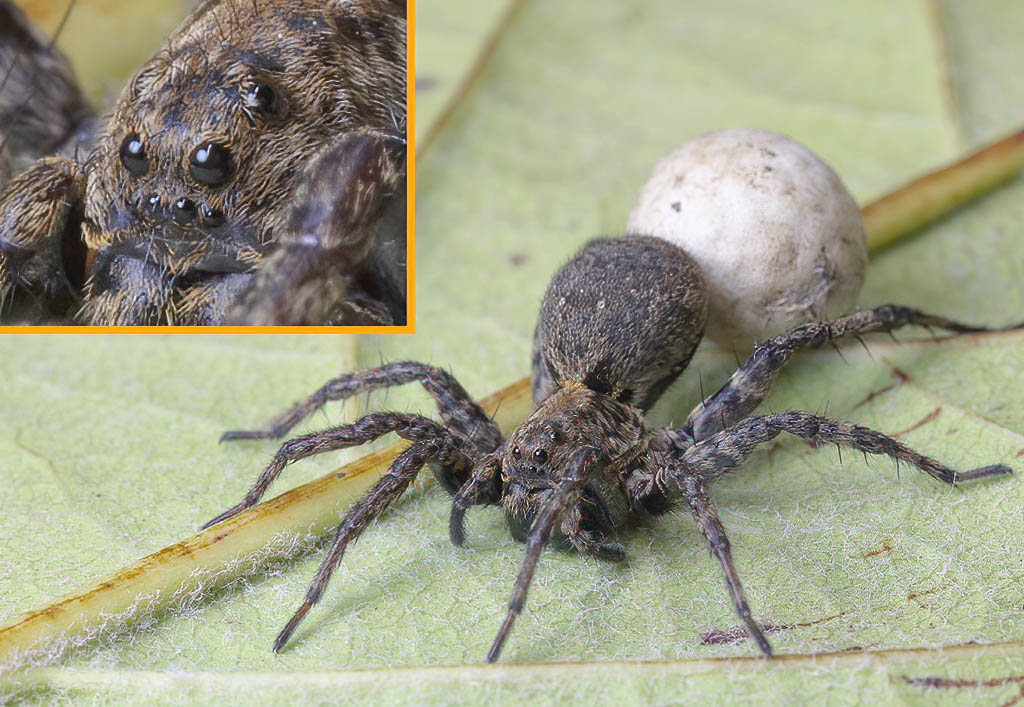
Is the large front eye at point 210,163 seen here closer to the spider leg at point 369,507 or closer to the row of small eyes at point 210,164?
the row of small eyes at point 210,164

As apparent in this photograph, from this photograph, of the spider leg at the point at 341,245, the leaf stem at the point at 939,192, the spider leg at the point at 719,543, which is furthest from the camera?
the leaf stem at the point at 939,192

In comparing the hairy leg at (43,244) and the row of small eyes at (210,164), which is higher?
the row of small eyes at (210,164)

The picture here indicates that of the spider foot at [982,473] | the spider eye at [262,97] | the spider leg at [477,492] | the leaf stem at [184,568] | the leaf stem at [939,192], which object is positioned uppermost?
the spider eye at [262,97]

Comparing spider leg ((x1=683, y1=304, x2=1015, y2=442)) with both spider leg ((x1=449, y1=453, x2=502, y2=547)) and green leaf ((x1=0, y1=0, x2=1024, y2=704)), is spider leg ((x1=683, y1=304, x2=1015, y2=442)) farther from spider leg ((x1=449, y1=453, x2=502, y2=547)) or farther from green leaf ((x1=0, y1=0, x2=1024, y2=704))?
spider leg ((x1=449, y1=453, x2=502, y2=547))

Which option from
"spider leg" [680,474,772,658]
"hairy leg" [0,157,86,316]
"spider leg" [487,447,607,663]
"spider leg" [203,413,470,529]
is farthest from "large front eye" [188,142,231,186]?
"spider leg" [680,474,772,658]

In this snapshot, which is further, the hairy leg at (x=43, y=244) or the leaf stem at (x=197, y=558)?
the hairy leg at (x=43, y=244)

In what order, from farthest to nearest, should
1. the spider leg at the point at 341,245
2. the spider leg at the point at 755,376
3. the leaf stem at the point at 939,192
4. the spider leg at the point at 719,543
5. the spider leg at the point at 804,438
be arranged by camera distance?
the leaf stem at the point at 939,192, the spider leg at the point at 755,376, the spider leg at the point at 804,438, the spider leg at the point at 341,245, the spider leg at the point at 719,543

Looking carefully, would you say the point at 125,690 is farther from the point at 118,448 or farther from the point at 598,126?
the point at 598,126

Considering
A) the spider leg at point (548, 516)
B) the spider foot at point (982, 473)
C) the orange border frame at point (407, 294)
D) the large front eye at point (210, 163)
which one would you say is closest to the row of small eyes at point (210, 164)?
the large front eye at point (210, 163)
